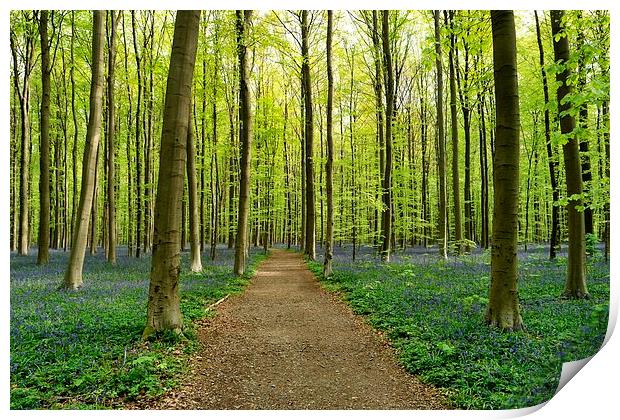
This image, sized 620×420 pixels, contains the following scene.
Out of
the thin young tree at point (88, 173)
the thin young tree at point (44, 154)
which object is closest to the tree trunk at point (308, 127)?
the thin young tree at point (88, 173)

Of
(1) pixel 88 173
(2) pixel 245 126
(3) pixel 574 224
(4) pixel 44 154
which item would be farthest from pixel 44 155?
(3) pixel 574 224

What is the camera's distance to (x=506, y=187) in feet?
17.9

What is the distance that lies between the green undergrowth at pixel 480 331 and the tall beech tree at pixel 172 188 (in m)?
2.98

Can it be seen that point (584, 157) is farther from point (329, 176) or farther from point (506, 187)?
point (329, 176)

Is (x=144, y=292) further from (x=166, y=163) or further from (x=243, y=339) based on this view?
(x=166, y=163)

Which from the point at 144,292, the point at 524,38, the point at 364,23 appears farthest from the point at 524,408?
the point at 364,23

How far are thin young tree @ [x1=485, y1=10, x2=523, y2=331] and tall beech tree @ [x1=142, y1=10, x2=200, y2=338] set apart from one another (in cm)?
410

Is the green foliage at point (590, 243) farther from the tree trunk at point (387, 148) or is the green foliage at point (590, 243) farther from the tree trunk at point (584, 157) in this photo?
the tree trunk at point (387, 148)

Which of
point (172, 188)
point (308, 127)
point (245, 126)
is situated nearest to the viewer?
point (172, 188)

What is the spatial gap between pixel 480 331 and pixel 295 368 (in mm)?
2365

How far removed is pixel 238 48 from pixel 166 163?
6975 millimetres

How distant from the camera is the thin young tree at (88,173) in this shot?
8086 millimetres

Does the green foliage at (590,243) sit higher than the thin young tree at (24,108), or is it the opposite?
the thin young tree at (24,108)

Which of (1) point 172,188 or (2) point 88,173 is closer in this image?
(1) point 172,188
